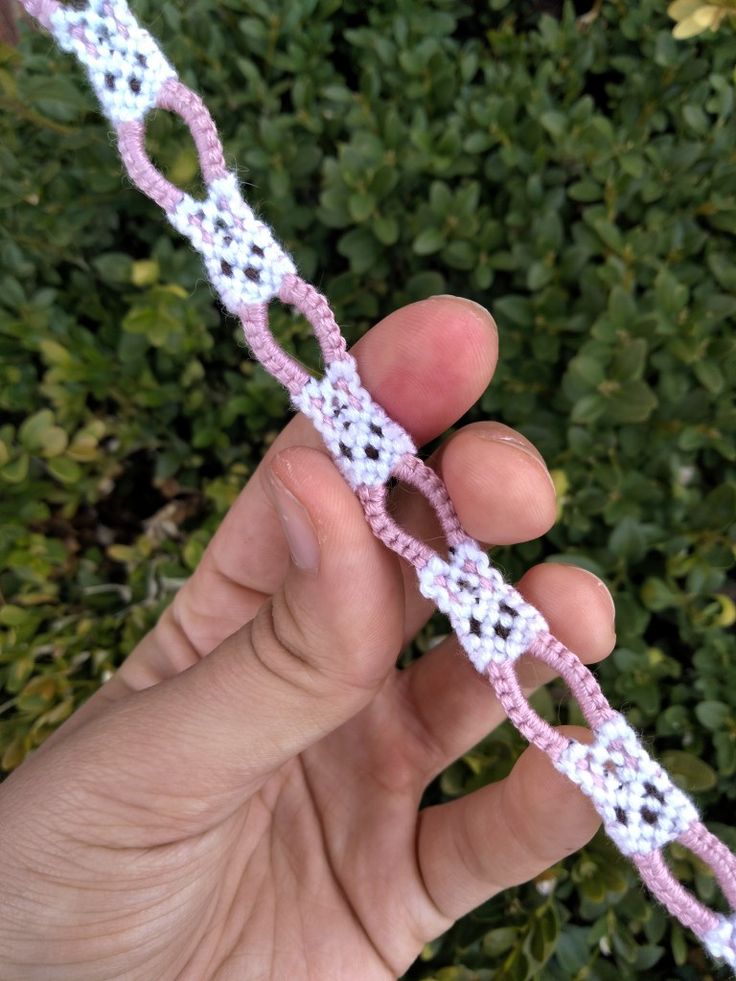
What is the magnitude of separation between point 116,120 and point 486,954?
1.17 m

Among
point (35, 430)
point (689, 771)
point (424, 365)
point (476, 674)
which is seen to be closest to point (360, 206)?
point (424, 365)

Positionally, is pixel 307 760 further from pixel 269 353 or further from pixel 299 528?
pixel 269 353

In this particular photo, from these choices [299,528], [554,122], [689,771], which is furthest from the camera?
[554,122]

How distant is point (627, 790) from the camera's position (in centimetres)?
82

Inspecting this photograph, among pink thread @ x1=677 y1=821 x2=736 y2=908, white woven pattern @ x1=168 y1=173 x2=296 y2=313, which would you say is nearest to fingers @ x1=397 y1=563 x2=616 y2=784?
pink thread @ x1=677 y1=821 x2=736 y2=908

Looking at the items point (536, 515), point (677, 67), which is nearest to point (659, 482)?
point (536, 515)

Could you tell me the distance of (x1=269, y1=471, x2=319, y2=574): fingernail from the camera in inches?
31.2

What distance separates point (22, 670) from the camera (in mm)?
1166

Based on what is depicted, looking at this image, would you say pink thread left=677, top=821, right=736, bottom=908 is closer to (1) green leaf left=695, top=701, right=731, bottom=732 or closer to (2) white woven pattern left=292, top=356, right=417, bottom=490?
(1) green leaf left=695, top=701, right=731, bottom=732

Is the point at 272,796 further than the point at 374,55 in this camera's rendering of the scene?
No

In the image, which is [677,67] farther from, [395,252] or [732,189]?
[395,252]

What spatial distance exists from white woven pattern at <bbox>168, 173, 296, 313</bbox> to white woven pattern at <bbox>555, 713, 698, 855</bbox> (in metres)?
0.62

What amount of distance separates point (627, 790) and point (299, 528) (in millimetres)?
454

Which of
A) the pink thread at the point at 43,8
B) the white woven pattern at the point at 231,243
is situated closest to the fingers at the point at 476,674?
the white woven pattern at the point at 231,243
